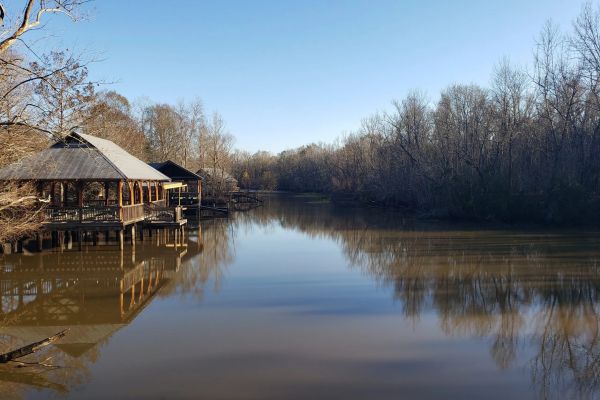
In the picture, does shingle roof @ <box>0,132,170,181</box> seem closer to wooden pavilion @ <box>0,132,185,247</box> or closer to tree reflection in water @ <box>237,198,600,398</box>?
wooden pavilion @ <box>0,132,185,247</box>

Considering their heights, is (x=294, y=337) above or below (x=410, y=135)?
below

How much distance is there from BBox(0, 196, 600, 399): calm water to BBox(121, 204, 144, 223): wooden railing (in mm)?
1538

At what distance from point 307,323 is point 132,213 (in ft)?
42.3

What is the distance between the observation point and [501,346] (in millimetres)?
8445

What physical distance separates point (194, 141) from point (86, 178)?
4655cm

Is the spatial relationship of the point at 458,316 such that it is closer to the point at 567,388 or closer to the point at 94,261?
the point at 567,388

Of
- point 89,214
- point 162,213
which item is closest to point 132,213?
point 89,214

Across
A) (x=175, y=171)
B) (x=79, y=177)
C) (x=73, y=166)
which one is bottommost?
(x=79, y=177)

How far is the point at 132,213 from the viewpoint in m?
20.1

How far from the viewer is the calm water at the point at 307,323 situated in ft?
22.7

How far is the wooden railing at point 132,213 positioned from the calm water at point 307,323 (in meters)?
1.54

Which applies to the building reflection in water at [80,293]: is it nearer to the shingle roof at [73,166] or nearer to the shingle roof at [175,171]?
the shingle roof at [73,166]

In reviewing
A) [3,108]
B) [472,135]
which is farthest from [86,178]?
[472,135]

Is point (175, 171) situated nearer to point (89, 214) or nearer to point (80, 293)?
point (89, 214)
